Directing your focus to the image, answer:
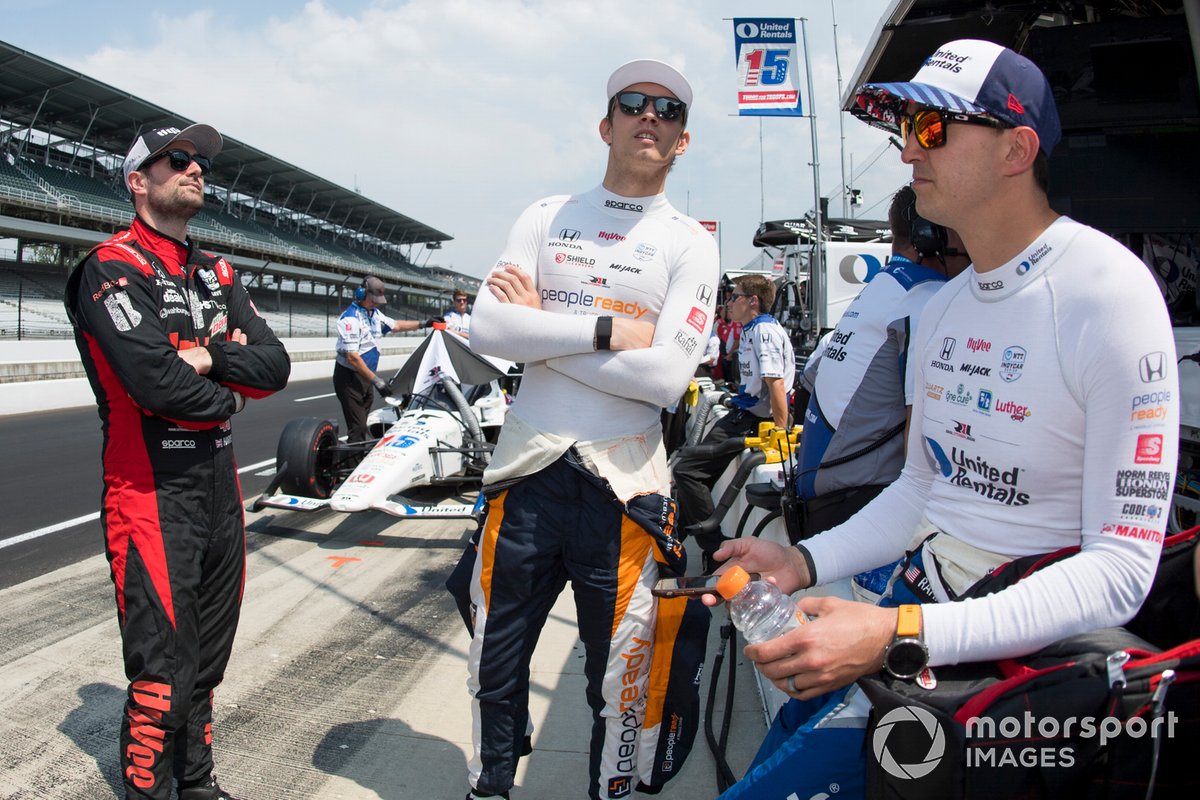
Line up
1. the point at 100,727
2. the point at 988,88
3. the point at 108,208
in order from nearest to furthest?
the point at 988,88 → the point at 100,727 → the point at 108,208

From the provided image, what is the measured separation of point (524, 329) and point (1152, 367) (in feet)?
4.36

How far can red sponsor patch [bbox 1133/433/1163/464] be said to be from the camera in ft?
3.49

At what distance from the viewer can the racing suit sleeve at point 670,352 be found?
1952 millimetres

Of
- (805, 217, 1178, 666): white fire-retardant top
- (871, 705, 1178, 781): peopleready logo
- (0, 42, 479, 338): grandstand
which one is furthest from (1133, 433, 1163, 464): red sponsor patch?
(0, 42, 479, 338): grandstand

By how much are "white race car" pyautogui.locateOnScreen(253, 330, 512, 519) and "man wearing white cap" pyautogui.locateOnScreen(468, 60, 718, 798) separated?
285 cm

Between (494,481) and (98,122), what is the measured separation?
39849 millimetres

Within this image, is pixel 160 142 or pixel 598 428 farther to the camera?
pixel 160 142

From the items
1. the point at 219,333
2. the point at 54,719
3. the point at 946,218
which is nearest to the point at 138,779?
the point at 54,719

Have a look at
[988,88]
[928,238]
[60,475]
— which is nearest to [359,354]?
[60,475]

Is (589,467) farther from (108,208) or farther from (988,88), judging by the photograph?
(108,208)

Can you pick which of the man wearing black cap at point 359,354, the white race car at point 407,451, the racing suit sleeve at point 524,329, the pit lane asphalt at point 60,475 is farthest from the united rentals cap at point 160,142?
the man wearing black cap at point 359,354

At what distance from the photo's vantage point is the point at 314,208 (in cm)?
5153

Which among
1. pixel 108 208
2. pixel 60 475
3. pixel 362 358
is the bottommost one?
pixel 60 475

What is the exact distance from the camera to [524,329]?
77.1 inches
